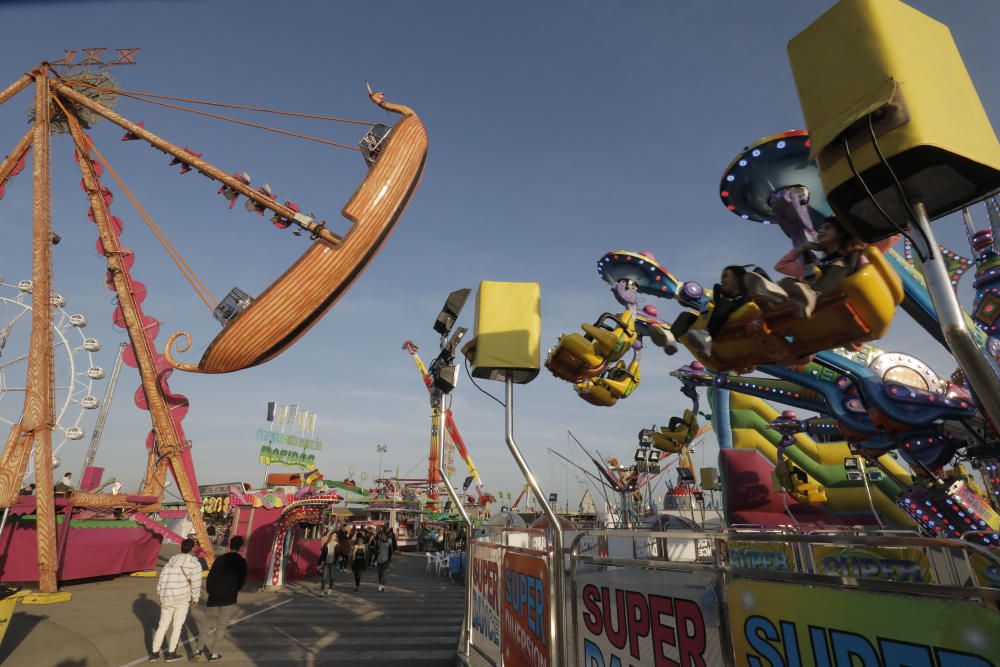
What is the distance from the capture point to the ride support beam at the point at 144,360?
13648mm

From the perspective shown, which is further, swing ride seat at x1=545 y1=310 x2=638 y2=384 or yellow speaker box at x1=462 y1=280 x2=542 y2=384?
swing ride seat at x1=545 y1=310 x2=638 y2=384

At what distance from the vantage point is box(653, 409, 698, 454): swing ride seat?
14.6 metres

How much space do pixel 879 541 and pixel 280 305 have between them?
872cm

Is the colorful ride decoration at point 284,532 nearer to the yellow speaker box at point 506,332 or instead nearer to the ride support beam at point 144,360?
the ride support beam at point 144,360

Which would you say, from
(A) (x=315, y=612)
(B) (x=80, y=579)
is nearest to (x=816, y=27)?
(A) (x=315, y=612)

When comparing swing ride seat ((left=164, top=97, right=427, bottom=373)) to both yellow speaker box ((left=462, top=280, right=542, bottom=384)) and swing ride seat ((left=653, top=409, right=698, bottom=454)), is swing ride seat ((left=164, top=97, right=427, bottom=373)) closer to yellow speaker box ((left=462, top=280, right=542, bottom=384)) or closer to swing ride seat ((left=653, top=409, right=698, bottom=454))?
yellow speaker box ((left=462, top=280, right=542, bottom=384))

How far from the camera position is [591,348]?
209 inches

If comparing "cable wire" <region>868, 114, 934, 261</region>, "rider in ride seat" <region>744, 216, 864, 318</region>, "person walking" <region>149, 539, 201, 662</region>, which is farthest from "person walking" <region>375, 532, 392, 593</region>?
"cable wire" <region>868, 114, 934, 261</region>

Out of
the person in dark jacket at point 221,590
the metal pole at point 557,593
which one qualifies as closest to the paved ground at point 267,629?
the person in dark jacket at point 221,590

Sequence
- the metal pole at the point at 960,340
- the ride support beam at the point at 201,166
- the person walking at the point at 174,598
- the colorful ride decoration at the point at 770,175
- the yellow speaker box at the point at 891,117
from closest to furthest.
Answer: the metal pole at the point at 960,340 → the yellow speaker box at the point at 891,117 → the colorful ride decoration at the point at 770,175 → the person walking at the point at 174,598 → the ride support beam at the point at 201,166

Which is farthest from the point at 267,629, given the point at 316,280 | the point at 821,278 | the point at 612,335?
the point at 821,278

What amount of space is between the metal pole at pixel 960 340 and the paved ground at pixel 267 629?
282 inches

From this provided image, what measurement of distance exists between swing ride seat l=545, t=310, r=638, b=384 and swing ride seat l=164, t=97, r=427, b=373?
525cm

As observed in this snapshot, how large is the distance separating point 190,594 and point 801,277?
8200 mm
